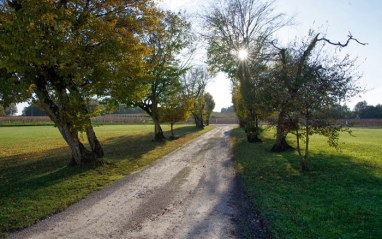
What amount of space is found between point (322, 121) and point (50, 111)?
38.4 feet

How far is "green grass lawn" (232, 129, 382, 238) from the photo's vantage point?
4824mm

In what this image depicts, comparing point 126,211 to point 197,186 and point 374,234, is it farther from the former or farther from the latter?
point 374,234

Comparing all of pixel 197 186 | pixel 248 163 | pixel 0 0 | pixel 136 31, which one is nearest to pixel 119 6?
pixel 136 31

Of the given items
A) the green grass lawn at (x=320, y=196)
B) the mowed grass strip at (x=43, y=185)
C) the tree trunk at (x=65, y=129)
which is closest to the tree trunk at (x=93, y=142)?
the tree trunk at (x=65, y=129)

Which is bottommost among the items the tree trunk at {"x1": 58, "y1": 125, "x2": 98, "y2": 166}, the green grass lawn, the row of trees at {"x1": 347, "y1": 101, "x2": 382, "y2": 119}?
the green grass lawn

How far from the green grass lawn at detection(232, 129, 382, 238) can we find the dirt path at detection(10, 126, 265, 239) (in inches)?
28.5

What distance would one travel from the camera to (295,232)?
4730 millimetres

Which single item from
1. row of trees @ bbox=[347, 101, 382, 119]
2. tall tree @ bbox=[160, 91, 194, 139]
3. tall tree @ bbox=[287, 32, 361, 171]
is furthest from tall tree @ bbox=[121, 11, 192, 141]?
row of trees @ bbox=[347, 101, 382, 119]

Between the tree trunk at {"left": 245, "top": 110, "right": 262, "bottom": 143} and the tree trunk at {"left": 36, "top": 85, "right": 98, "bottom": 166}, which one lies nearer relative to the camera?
the tree trunk at {"left": 36, "top": 85, "right": 98, "bottom": 166}

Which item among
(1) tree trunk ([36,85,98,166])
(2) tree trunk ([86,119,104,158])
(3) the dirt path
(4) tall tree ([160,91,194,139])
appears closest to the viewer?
(3) the dirt path

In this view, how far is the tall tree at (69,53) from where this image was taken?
717 cm

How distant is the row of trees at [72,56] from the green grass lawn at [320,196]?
7.58 meters

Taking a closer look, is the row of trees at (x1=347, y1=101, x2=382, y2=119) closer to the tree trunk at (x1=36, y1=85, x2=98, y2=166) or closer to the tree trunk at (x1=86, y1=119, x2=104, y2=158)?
the tree trunk at (x1=86, y1=119, x2=104, y2=158)

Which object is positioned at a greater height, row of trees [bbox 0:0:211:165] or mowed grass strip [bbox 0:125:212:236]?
row of trees [bbox 0:0:211:165]
